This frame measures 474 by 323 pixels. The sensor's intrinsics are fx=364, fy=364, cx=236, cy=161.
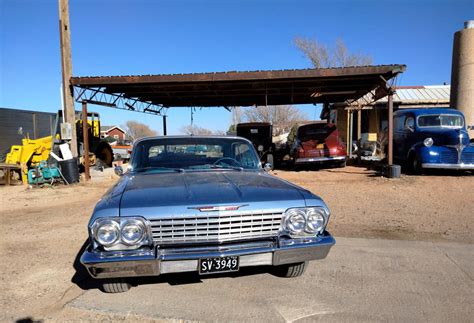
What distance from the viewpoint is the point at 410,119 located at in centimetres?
1275

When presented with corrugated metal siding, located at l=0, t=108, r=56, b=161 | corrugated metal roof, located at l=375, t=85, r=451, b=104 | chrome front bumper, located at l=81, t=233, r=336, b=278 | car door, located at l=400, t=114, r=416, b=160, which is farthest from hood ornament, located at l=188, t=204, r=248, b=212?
corrugated metal roof, located at l=375, t=85, r=451, b=104

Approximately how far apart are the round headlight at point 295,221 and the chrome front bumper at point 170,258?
0.17 m

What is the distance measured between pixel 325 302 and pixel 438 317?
0.94 m

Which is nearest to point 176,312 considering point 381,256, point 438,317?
point 438,317

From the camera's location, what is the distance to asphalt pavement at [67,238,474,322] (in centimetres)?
318

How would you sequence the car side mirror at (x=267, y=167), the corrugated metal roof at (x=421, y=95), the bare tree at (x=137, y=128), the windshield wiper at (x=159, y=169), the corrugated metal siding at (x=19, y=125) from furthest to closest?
the bare tree at (x=137, y=128) → the corrugated metal roof at (x=421, y=95) → the corrugated metal siding at (x=19, y=125) → the car side mirror at (x=267, y=167) → the windshield wiper at (x=159, y=169)

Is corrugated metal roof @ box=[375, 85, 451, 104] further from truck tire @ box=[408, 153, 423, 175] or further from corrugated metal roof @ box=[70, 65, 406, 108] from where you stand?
truck tire @ box=[408, 153, 423, 175]

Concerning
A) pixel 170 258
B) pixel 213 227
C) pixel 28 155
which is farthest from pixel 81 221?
pixel 28 155

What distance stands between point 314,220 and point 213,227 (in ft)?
3.10

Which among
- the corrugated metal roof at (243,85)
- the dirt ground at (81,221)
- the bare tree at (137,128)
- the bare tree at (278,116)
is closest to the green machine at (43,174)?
the dirt ground at (81,221)

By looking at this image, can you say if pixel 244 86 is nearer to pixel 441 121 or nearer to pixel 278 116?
pixel 441 121

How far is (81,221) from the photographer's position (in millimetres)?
6883

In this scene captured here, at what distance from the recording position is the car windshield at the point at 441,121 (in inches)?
481

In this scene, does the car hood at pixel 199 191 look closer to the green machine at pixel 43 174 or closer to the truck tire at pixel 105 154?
the green machine at pixel 43 174
